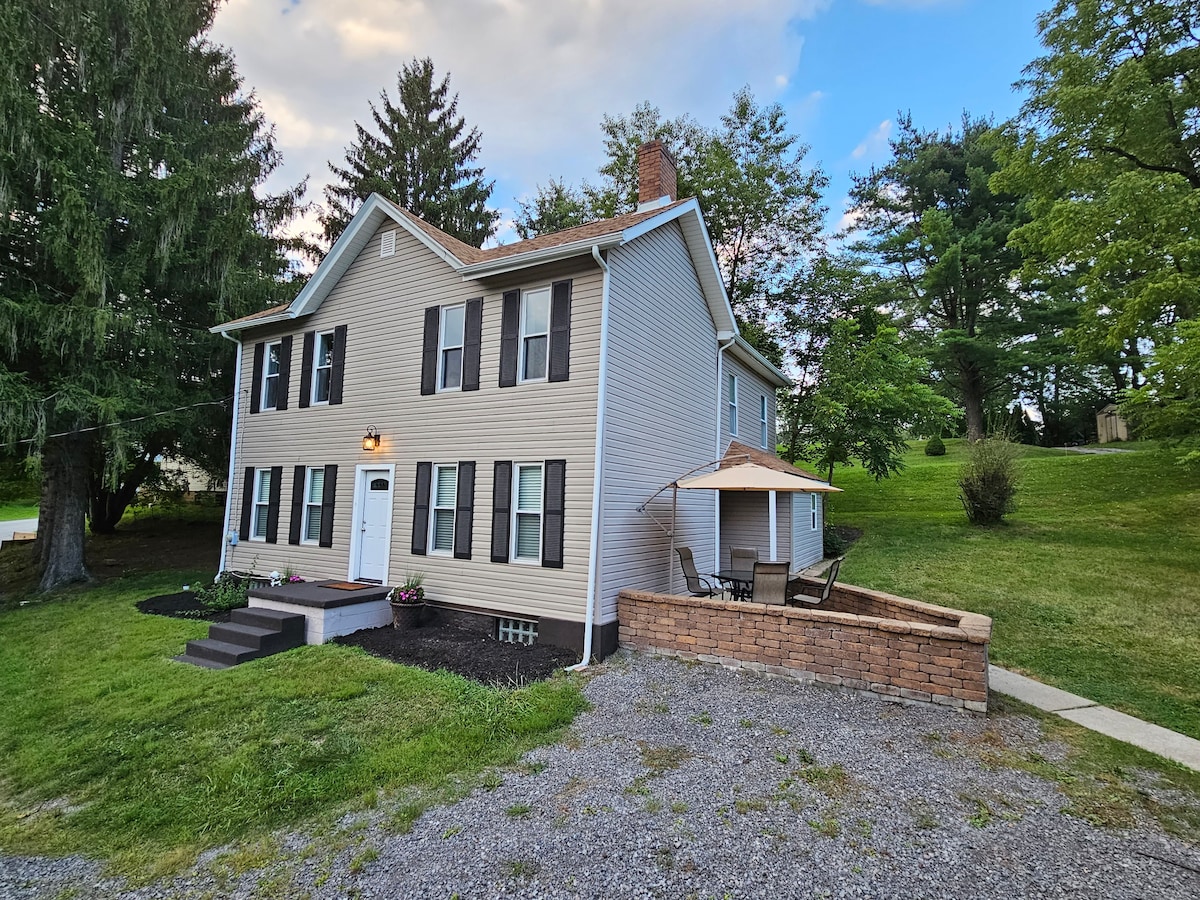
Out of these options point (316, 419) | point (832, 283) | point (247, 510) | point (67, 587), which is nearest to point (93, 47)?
point (316, 419)

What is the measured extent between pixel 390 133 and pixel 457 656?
22114 mm

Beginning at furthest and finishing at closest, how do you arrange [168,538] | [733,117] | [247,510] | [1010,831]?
[733,117] < [168,538] < [247,510] < [1010,831]

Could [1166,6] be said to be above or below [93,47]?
above

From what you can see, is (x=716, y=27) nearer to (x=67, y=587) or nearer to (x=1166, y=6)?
(x=1166, y=6)

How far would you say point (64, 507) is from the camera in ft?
39.0

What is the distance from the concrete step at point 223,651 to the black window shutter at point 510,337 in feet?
15.5

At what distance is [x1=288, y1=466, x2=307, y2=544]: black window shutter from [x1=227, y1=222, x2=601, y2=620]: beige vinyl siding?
0.60ft

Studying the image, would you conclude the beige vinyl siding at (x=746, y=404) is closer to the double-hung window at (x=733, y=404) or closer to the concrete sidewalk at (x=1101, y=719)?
the double-hung window at (x=733, y=404)

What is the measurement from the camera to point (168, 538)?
17.2m

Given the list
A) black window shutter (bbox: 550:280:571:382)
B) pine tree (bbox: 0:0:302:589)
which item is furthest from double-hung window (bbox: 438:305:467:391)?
pine tree (bbox: 0:0:302:589)

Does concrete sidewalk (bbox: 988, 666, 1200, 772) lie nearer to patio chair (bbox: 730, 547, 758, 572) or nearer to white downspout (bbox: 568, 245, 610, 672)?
white downspout (bbox: 568, 245, 610, 672)

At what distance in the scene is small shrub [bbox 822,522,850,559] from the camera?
15391mm

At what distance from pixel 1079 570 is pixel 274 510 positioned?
49.8 feet

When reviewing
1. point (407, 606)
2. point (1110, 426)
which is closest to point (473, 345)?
point (407, 606)
